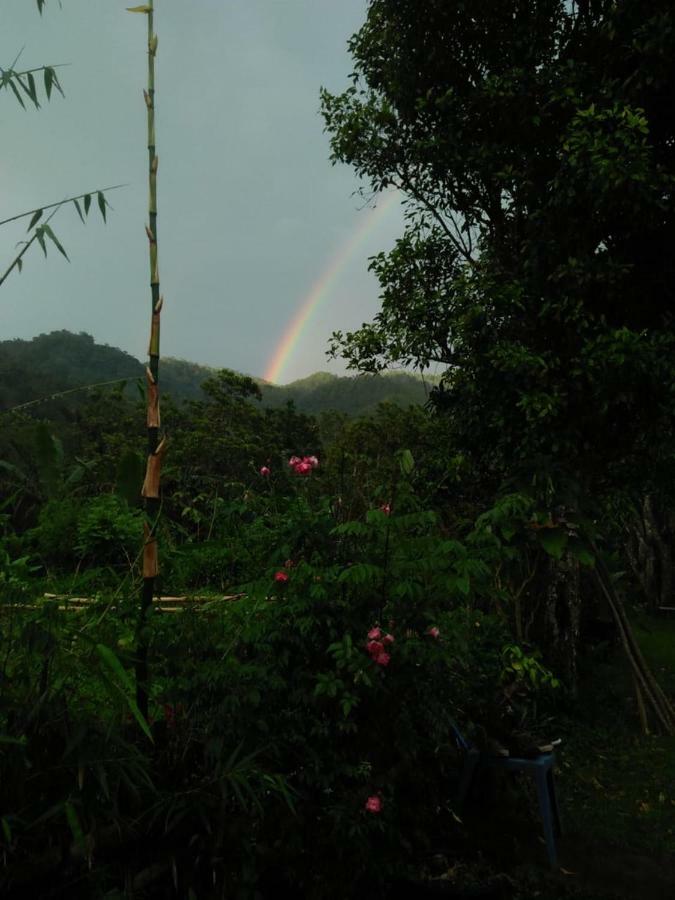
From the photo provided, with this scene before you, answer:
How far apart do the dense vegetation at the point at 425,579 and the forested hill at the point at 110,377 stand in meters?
2.05

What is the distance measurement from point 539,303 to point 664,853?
179 inches

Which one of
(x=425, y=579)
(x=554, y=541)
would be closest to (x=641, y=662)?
(x=554, y=541)

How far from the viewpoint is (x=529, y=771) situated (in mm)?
3943

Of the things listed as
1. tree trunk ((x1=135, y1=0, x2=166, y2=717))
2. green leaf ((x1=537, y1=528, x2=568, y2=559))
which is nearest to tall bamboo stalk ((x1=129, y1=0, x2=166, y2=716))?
tree trunk ((x1=135, y1=0, x2=166, y2=717))

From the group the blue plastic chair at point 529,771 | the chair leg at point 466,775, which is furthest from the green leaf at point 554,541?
the chair leg at point 466,775

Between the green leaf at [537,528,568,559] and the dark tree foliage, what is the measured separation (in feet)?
2.06

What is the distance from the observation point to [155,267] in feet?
7.23

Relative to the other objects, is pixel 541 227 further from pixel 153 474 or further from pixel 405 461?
pixel 153 474

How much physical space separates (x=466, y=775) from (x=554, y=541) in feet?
5.44

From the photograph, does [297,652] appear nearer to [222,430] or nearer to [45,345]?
[222,430]

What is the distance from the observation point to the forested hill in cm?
4531

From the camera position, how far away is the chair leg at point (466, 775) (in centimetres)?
380

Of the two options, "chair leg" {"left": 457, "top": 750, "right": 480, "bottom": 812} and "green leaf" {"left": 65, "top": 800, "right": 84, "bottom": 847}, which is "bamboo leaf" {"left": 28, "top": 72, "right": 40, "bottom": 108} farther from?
"chair leg" {"left": 457, "top": 750, "right": 480, "bottom": 812}

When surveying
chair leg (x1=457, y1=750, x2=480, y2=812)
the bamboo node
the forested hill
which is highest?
the forested hill
